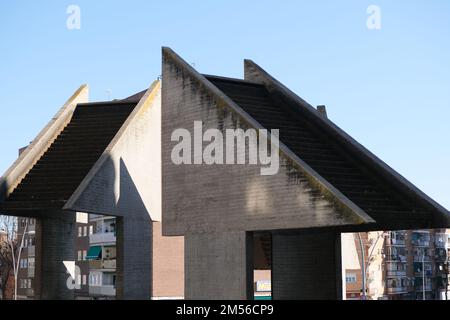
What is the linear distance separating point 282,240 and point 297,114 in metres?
5.17

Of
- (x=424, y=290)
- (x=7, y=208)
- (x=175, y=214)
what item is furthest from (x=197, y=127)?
(x=424, y=290)

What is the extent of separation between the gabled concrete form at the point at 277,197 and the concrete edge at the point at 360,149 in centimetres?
4

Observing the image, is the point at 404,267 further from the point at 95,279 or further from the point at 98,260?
the point at 98,260

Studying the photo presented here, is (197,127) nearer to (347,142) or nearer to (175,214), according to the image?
(175,214)

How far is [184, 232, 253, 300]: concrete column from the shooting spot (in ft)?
78.2

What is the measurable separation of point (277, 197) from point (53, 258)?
15052 mm

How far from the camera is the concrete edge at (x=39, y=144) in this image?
31.2 meters

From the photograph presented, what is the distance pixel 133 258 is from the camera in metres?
30.5

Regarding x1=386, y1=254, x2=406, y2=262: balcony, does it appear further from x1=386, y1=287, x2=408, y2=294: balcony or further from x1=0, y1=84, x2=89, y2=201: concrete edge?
x1=0, y1=84, x2=89, y2=201: concrete edge

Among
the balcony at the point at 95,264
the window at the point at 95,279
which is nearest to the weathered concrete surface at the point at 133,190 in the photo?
the balcony at the point at 95,264

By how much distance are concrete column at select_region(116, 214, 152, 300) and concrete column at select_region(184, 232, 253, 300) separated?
207 inches

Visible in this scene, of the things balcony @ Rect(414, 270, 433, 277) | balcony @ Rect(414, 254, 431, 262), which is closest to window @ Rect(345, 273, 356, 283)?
balcony @ Rect(414, 270, 433, 277)

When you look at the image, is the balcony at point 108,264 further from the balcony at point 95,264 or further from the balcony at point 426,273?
the balcony at point 426,273

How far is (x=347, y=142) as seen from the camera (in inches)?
1072
